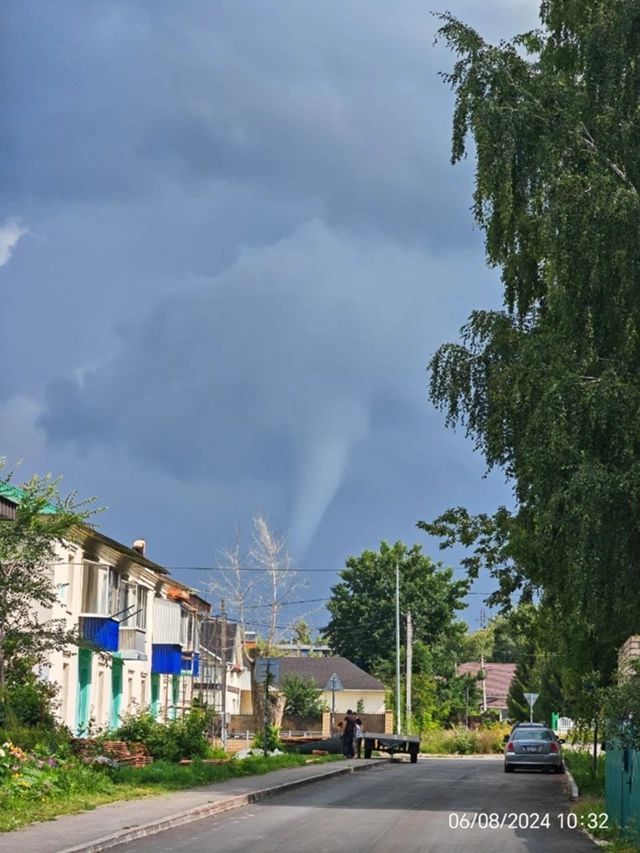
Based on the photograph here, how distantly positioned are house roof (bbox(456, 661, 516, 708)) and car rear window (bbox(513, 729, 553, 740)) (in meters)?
95.4

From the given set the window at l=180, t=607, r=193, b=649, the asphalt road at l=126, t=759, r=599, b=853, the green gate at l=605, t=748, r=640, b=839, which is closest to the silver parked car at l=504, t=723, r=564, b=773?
the asphalt road at l=126, t=759, r=599, b=853

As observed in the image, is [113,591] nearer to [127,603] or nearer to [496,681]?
[127,603]

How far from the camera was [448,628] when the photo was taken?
93.9 meters

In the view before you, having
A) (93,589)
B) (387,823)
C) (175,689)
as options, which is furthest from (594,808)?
(175,689)

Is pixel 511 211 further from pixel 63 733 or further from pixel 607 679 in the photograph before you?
Answer: pixel 63 733

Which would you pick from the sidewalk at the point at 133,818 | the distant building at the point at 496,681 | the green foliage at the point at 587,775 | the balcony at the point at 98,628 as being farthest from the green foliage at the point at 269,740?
the distant building at the point at 496,681

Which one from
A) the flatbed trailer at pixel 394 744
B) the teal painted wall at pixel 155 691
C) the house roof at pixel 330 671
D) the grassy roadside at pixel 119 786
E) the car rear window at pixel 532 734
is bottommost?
the flatbed trailer at pixel 394 744

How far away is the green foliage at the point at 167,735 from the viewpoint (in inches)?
1194

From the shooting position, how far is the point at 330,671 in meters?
97.9

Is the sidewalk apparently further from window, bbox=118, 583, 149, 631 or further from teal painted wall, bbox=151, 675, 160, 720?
teal painted wall, bbox=151, 675, 160, 720

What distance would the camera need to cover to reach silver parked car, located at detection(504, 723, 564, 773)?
3922cm

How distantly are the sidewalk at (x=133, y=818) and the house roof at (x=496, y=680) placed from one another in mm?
111288

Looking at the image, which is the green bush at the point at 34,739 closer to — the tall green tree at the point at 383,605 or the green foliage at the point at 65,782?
the green foliage at the point at 65,782

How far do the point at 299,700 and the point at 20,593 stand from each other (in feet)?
185
